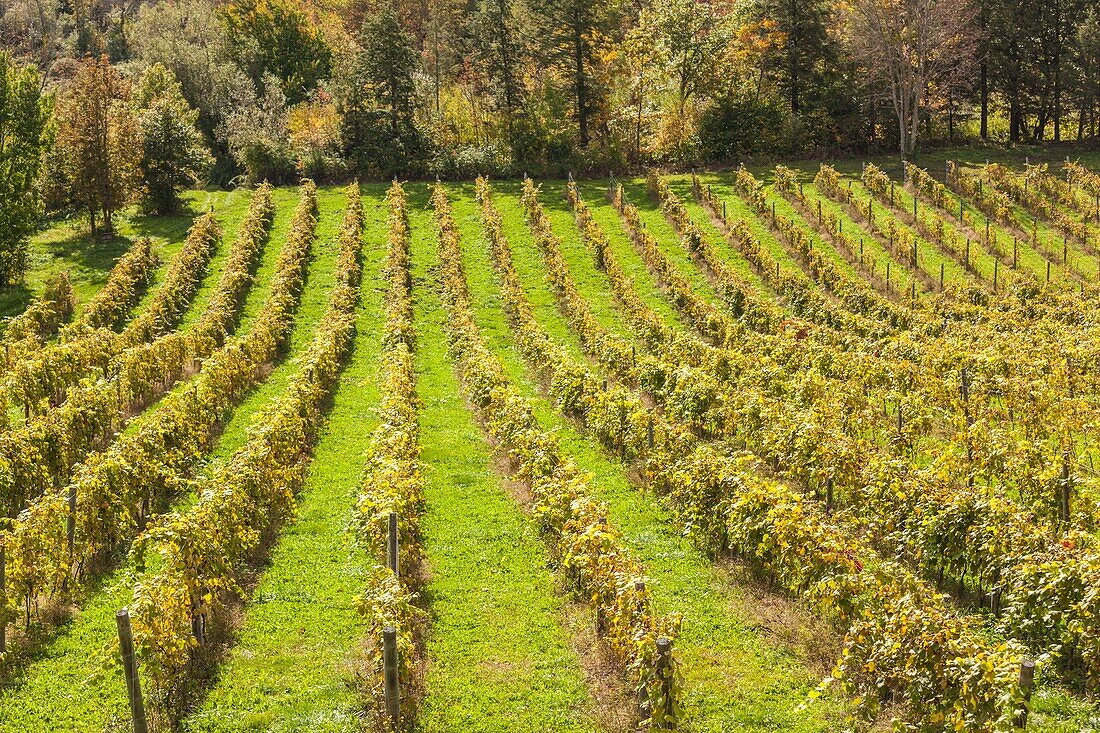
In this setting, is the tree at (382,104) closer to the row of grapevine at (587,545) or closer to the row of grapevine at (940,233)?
the row of grapevine at (940,233)

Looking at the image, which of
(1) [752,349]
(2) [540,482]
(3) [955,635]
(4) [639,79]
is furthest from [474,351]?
(4) [639,79]

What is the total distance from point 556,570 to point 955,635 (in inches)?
264

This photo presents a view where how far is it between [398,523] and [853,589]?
21.6 ft

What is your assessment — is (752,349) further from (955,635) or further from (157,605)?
(157,605)

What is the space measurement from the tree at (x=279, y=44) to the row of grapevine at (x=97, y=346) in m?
40.0

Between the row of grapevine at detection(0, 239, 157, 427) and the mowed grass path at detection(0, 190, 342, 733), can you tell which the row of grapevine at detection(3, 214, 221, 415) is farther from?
the mowed grass path at detection(0, 190, 342, 733)

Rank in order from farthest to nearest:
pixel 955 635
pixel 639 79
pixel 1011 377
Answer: pixel 639 79 → pixel 1011 377 → pixel 955 635

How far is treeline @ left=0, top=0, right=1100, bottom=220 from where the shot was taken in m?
50.6

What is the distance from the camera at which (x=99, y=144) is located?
126 feet

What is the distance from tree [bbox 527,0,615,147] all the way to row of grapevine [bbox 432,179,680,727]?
33306 millimetres

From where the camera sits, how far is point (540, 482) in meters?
16.0

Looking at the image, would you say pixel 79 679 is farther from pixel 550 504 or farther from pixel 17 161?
pixel 17 161

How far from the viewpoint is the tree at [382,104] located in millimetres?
50219

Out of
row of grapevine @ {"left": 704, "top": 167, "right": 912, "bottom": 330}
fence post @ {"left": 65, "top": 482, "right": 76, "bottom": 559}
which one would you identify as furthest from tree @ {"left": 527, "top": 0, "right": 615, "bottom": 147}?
fence post @ {"left": 65, "top": 482, "right": 76, "bottom": 559}
